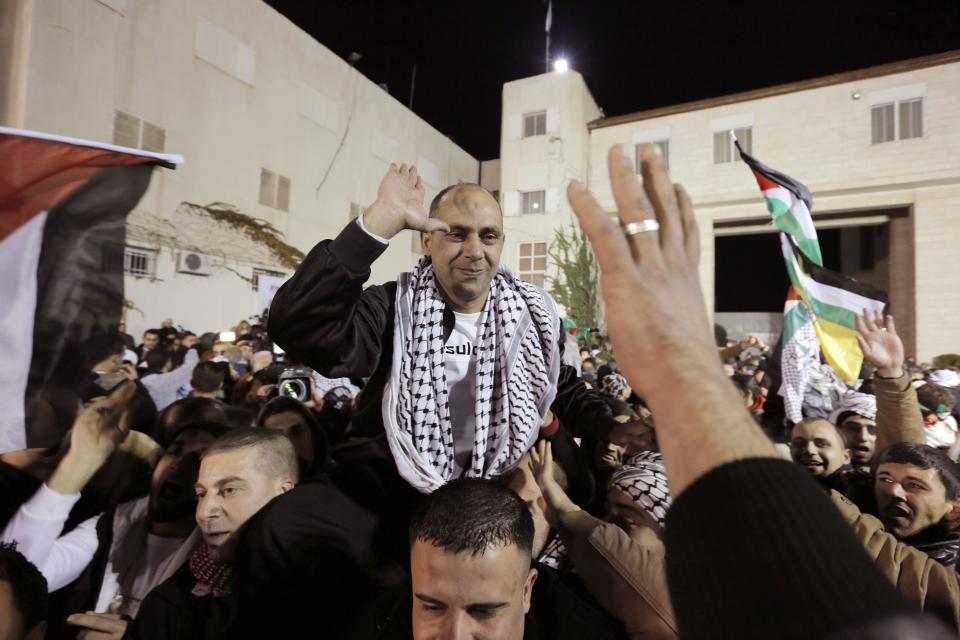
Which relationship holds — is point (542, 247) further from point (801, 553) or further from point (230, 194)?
point (801, 553)

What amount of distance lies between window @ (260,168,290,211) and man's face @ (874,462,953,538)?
15774 millimetres

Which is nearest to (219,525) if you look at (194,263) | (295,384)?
(295,384)

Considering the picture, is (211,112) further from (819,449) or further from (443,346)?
(819,449)

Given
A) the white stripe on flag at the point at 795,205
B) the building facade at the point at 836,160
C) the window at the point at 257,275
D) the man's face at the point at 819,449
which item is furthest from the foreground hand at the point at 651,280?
the building facade at the point at 836,160

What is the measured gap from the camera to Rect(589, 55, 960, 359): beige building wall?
1592 cm

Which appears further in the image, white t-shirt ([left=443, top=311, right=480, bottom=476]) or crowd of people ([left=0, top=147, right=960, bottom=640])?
white t-shirt ([left=443, top=311, right=480, bottom=476])

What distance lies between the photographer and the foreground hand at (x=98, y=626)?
6.83 feet

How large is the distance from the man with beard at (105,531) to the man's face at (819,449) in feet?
11.5

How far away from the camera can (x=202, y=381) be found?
4781 millimetres

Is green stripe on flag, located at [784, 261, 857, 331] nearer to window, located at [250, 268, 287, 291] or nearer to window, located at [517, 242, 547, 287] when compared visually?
window, located at [250, 268, 287, 291]

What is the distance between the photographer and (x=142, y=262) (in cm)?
1267

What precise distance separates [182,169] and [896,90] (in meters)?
20.1

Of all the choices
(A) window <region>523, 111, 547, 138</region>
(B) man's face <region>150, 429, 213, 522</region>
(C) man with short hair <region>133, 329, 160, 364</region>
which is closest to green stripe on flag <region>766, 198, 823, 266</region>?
(B) man's face <region>150, 429, 213, 522</region>

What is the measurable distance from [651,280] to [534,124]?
21880 mm
